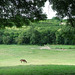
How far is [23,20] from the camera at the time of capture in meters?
7.18

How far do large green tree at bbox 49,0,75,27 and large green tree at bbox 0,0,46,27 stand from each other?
54 centimetres

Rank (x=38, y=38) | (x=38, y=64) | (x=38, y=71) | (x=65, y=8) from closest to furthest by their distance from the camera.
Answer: (x=38, y=71)
(x=65, y=8)
(x=38, y=64)
(x=38, y=38)

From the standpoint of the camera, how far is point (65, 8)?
270 inches

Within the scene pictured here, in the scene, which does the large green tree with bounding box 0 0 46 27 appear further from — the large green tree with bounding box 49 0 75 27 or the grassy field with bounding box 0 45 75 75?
the grassy field with bounding box 0 45 75 75

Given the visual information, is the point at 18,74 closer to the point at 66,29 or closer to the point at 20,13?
the point at 20,13

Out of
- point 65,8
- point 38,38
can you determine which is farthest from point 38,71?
Result: point 38,38

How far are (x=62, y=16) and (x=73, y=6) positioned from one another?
0.81 metres

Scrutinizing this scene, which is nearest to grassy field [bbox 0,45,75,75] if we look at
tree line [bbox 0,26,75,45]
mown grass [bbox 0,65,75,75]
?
mown grass [bbox 0,65,75,75]

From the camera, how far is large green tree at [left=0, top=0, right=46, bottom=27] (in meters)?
6.67

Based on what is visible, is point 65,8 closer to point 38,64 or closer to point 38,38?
point 38,64

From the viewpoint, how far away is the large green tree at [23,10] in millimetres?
6668

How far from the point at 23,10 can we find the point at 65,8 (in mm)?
1809

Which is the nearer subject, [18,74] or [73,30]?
[18,74]

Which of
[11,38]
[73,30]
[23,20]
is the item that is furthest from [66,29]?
[11,38]
